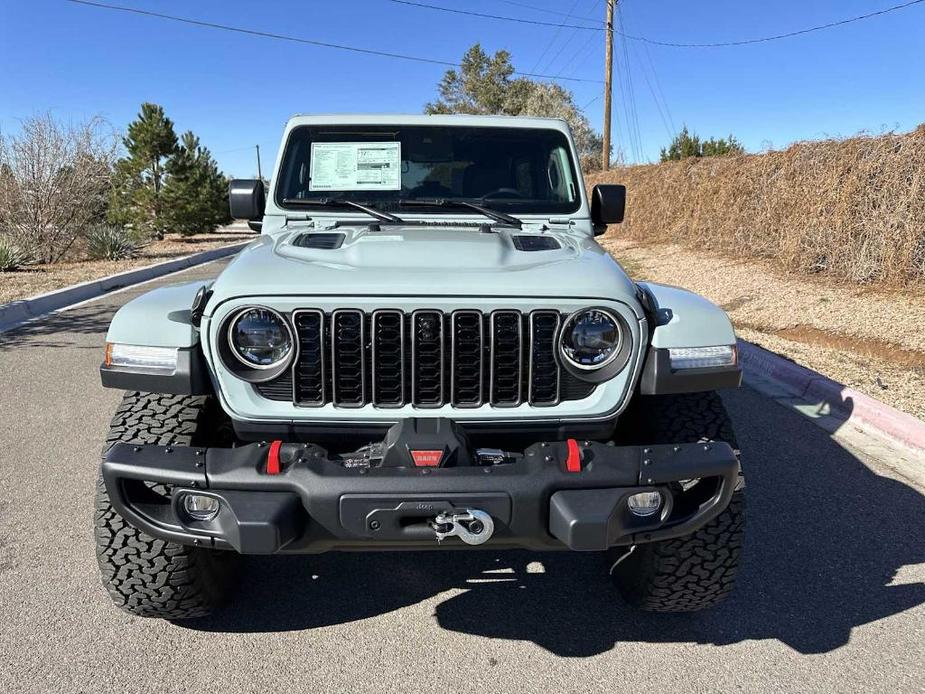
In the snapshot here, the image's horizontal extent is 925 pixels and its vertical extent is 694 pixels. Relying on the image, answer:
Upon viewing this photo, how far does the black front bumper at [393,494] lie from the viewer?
1984mm

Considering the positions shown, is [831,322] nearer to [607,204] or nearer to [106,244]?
[607,204]

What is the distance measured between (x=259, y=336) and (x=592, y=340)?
1055 millimetres

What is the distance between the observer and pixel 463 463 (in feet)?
6.92

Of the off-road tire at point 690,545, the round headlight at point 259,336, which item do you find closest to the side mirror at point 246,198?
the round headlight at point 259,336

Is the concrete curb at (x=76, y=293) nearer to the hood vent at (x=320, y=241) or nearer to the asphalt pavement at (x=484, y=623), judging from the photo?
the asphalt pavement at (x=484, y=623)

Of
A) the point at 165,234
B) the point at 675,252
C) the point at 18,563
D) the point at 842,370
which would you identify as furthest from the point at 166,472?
the point at 165,234

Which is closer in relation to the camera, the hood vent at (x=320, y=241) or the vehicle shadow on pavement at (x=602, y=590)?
the vehicle shadow on pavement at (x=602, y=590)

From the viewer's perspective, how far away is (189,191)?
75.7 ft

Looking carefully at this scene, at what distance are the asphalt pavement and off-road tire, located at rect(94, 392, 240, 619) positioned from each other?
0.62 ft

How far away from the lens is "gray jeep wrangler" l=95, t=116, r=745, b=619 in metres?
2.02

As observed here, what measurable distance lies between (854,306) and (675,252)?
742 cm

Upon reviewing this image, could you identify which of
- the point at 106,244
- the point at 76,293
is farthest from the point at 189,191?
the point at 76,293

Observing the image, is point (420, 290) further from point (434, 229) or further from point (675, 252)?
point (675, 252)

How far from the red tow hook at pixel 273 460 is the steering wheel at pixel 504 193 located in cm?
197
